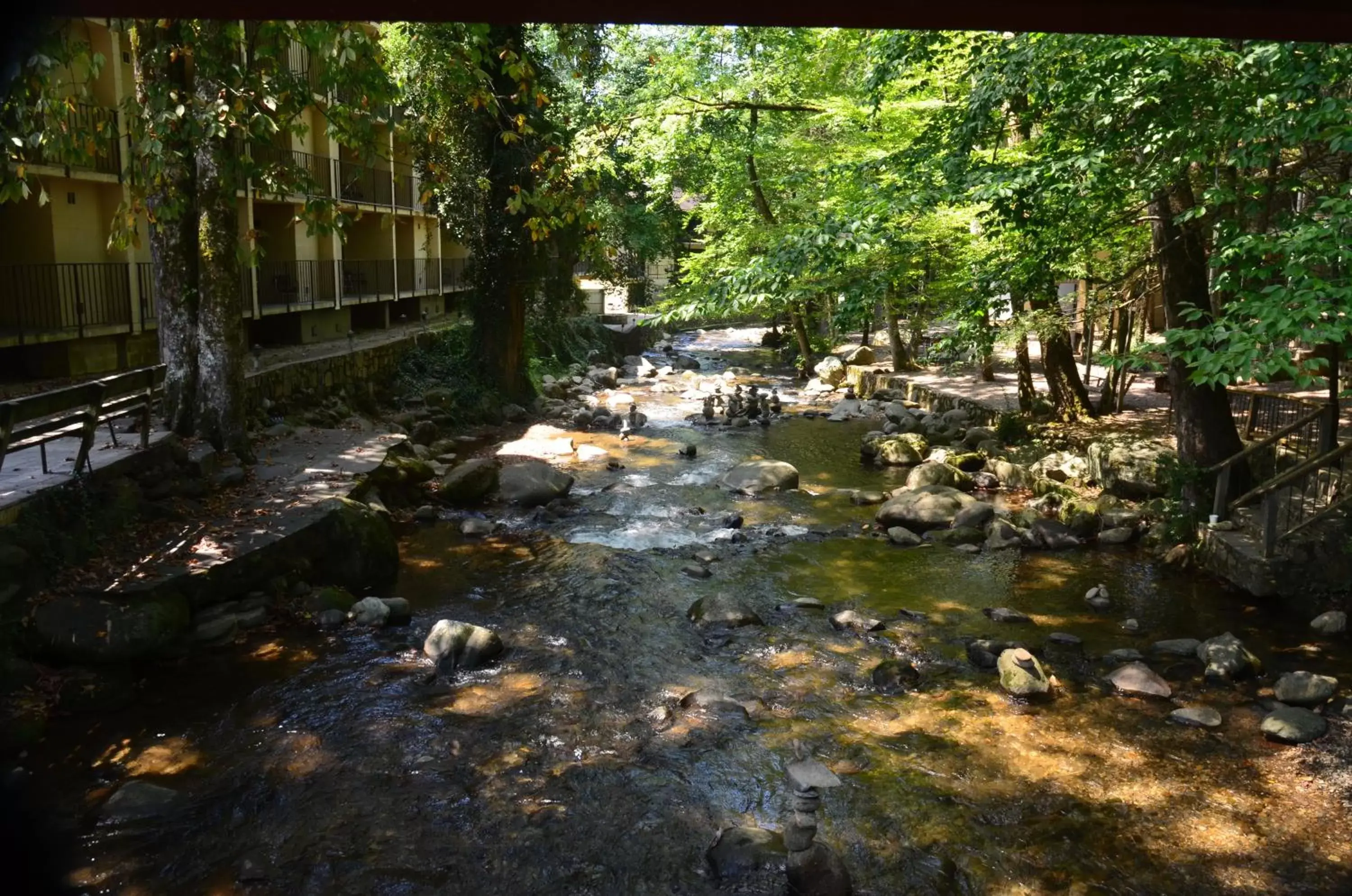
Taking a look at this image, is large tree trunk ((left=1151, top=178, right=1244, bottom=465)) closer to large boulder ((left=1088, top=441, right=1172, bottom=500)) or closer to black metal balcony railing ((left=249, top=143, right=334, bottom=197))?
large boulder ((left=1088, top=441, right=1172, bottom=500))

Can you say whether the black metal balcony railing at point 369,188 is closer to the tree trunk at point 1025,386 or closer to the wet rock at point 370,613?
the tree trunk at point 1025,386

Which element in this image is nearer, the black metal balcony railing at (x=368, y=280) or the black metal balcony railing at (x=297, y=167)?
the black metal balcony railing at (x=297, y=167)

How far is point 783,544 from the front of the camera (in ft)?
41.4

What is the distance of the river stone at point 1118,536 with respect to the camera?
12.3 meters

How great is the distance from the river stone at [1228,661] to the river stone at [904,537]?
428cm

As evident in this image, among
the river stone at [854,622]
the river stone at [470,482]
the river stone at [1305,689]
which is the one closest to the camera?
the river stone at [1305,689]

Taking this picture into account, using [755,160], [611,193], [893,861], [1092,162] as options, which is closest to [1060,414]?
[1092,162]

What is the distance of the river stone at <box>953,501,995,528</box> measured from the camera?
13133mm

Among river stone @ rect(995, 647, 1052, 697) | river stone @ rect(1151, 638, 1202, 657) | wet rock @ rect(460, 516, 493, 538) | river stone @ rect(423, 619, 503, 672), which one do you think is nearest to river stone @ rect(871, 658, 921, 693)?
river stone @ rect(995, 647, 1052, 697)

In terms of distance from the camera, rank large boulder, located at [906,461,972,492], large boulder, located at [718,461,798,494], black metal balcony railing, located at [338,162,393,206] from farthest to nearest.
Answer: black metal balcony railing, located at [338,162,393,206], large boulder, located at [718,461,798,494], large boulder, located at [906,461,972,492]

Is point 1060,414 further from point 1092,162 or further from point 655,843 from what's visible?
point 655,843

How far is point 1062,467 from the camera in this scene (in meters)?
14.7

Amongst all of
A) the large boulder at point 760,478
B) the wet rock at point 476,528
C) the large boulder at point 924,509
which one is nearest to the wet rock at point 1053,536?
the large boulder at point 924,509

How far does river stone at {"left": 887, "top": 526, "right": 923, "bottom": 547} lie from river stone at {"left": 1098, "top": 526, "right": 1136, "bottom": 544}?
2.29 meters
